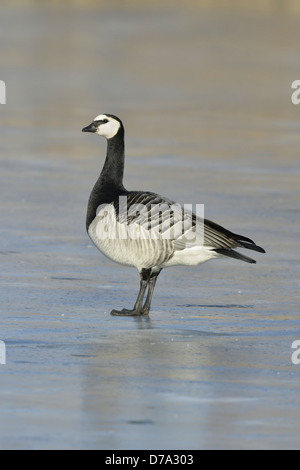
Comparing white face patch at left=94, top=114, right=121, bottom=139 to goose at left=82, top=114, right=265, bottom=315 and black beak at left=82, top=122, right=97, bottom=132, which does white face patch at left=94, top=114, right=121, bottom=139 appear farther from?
goose at left=82, top=114, right=265, bottom=315

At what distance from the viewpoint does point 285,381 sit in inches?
254

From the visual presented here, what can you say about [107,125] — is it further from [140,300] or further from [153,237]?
[140,300]

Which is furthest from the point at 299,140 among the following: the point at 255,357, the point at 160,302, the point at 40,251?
the point at 255,357

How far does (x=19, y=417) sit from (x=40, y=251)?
4.28 metres

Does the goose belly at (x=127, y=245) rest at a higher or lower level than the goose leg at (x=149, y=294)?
higher

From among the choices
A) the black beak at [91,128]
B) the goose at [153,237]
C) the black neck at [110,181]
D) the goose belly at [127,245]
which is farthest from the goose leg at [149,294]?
the black beak at [91,128]

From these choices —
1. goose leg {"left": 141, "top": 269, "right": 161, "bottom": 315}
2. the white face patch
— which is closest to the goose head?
the white face patch

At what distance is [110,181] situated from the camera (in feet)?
28.7

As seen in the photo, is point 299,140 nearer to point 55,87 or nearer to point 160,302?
point 55,87

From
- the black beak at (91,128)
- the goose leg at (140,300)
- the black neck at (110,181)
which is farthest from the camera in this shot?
the black beak at (91,128)

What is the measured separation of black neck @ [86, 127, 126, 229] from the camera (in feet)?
27.8

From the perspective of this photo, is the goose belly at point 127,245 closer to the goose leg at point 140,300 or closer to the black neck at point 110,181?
the goose leg at point 140,300

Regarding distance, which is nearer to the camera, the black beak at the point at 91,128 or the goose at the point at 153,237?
the goose at the point at 153,237

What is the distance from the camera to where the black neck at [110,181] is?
846 centimetres
